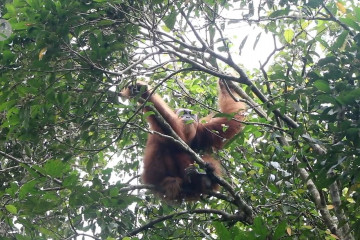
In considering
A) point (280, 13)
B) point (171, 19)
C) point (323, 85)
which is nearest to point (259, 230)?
point (323, 85)

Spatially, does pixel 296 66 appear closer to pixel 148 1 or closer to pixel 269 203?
pixel 269 203

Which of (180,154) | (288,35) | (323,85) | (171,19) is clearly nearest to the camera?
(323,85)

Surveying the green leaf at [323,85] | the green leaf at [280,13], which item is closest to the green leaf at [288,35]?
the green leaf at [280,13]

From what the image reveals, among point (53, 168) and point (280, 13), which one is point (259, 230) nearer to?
point (53, 168)

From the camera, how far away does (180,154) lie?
5.77 meters

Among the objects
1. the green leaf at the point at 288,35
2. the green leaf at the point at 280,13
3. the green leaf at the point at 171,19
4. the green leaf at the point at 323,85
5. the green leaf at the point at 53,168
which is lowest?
the green leaf at the point at 323,85

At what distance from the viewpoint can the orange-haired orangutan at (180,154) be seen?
5.21m

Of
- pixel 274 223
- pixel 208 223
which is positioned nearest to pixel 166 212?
pixel 208 223

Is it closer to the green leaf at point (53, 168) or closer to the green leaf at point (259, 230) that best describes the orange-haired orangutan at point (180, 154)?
the green leaf at point (53, 168)

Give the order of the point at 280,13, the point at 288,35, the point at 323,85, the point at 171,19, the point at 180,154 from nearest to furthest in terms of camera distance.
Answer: the point at 323,85 < the point at 280,13 < the point at 171,19 < the point at 288,35 < the point at 180,154

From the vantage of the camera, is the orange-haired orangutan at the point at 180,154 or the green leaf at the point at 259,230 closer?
the green leaf at the point at 259,230

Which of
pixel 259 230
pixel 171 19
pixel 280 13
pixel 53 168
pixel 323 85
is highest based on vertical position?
pixel 171 19

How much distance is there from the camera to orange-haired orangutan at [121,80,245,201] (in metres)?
5.21

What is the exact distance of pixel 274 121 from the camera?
13.9 feet
